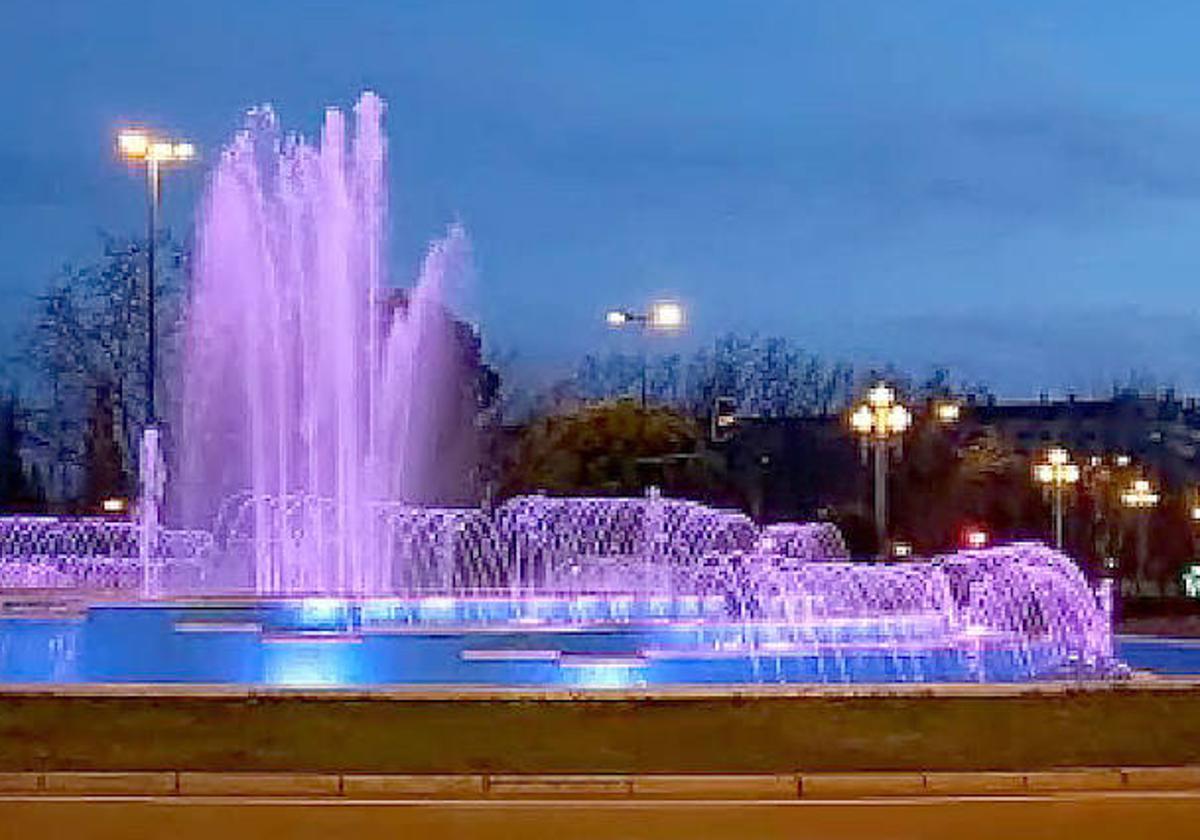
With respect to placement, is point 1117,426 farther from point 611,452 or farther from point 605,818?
point 605,818

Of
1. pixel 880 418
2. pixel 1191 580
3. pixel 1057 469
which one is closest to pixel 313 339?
pixel 880 418

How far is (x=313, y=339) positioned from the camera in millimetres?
28547

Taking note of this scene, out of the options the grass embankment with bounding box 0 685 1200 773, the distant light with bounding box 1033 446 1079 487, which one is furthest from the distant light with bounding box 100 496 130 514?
the grass embankment with bounding box 0 685 1200 773

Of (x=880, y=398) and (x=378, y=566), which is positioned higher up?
(x=880, y=398)

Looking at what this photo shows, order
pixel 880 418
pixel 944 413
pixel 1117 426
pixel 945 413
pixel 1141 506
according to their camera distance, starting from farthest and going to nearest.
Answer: pixel 1117 426, pixel 1141 506, pixel 944 413, pixel 945 413, pixel 880 418

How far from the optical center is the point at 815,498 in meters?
67.8

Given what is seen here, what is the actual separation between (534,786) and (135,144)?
695 inches

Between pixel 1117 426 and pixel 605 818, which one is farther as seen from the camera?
pixel 1117 426

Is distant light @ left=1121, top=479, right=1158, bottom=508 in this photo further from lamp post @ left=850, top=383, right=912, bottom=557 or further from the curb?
the curb

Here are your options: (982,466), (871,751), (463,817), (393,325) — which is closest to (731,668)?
(871,751)

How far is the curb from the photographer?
523 inches

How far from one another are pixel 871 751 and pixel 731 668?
4.68 meters

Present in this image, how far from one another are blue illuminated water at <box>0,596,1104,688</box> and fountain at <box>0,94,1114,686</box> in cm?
3

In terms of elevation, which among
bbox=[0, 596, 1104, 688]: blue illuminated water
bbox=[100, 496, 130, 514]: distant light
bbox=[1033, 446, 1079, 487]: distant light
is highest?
bbox=[1033, 446, 1079, 487]: distant light
